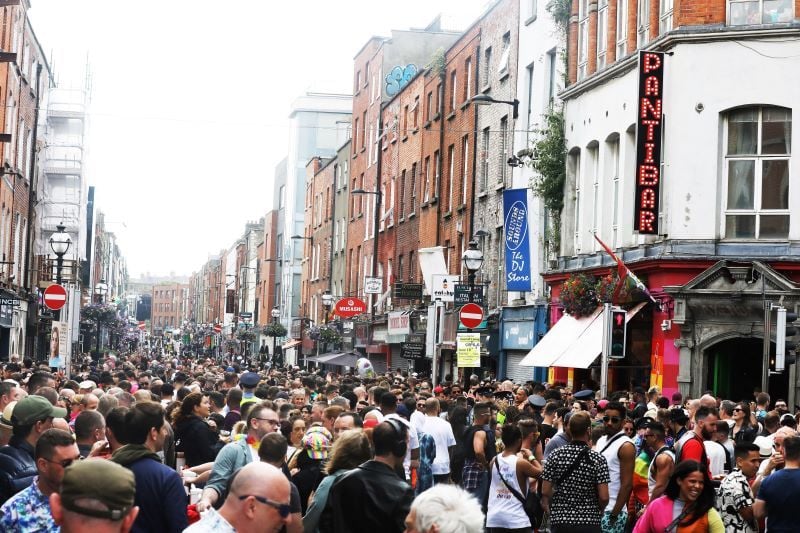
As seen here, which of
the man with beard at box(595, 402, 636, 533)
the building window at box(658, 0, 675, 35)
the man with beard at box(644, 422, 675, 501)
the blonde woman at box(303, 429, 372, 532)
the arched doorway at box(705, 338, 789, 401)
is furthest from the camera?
the building window at box(658, 0, 675, 35)

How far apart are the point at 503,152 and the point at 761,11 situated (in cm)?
1414

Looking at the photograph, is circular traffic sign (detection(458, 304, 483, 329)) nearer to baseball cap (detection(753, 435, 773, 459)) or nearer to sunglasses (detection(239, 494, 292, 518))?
baseball cap (detection(753, 435, 773, 459))

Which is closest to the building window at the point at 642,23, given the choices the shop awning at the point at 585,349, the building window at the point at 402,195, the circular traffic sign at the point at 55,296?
the shop awning at the point at 585,349

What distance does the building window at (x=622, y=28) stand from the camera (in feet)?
89.5

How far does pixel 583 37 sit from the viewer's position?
99.3 ft

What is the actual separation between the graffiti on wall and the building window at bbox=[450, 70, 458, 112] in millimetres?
13206

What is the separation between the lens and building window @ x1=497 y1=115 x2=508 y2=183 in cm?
3712

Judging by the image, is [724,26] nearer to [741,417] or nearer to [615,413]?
[741,417]

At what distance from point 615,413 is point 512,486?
1.85 m

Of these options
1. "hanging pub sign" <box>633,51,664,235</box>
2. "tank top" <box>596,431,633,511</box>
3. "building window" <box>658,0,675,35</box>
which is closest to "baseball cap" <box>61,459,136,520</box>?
"tank top" <box>596,431,633,511</box>

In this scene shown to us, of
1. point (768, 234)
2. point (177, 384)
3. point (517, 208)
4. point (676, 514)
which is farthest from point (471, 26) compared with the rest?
point (676, 514)

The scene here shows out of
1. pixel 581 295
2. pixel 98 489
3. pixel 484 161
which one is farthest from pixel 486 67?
pixel 98 489

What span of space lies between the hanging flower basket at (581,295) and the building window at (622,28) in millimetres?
4632

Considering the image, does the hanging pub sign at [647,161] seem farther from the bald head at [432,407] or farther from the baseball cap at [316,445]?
the baseball cap at [316,445]
